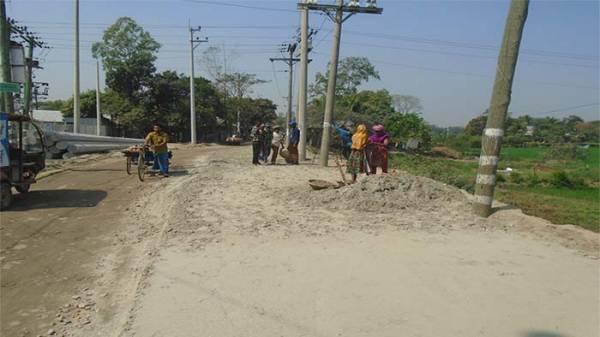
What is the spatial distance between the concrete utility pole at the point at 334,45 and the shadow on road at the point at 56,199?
8.06 m

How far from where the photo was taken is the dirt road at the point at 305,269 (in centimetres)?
417

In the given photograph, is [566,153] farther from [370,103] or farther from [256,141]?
[256,141]

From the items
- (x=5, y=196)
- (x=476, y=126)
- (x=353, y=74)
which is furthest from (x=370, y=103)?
(x=5, y=196)

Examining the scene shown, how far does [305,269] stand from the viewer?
548 centimetres

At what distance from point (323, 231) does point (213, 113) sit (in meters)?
45.4

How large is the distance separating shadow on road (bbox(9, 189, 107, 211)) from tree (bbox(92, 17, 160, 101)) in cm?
3375

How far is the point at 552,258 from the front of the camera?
6180 mm

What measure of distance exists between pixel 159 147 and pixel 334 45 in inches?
292

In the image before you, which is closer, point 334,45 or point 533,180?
point 334,45

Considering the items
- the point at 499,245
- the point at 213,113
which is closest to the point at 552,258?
the point at 499,245

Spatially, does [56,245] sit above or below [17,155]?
below

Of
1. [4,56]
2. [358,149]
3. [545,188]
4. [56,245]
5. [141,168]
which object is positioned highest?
[4,56]

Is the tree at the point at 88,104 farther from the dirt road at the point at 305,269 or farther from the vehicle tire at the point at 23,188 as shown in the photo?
the dirt road at the point at 305,269

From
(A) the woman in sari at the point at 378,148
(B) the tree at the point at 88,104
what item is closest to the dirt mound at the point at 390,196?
(A) the woman in sari at the point at 378,148
